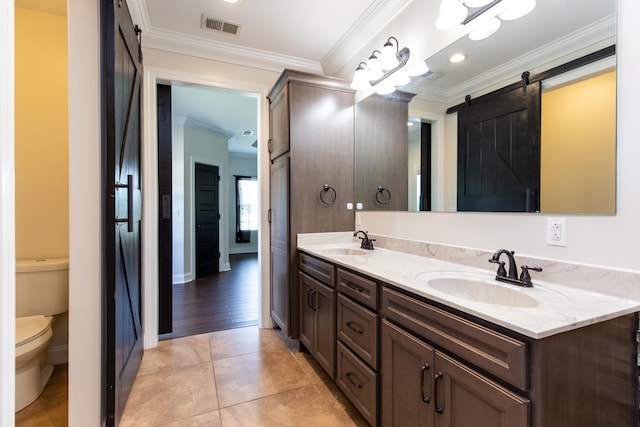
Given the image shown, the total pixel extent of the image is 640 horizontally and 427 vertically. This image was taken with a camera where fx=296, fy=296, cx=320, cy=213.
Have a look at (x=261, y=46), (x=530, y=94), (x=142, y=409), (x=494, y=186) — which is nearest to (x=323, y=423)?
(x=142, y=409)

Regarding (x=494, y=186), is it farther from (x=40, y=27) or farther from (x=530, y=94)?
(x=40, y=27)

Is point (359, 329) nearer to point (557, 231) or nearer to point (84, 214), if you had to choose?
point (557, 231)

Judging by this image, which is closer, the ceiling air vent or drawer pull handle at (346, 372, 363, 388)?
drawer pull handle at (346, 372, 363, 388)

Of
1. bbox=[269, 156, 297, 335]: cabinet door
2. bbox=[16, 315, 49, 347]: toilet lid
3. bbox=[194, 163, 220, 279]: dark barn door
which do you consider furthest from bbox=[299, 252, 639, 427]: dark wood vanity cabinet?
bbox=[194, 163, 220, 279]: dark barn door

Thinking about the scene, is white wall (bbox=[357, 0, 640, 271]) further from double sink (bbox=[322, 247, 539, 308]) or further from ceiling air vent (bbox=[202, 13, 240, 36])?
ceiling air vent (bbox=[202, 13, 240, 36])

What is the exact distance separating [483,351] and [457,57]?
157cm

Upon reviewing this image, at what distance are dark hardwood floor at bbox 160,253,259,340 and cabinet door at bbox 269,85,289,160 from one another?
5.64 ft

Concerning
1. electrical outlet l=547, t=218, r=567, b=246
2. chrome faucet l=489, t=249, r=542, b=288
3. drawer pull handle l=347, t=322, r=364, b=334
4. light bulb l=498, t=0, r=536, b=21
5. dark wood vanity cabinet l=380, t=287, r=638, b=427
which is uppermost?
light bulb l=498, t=0, r=536, b=21

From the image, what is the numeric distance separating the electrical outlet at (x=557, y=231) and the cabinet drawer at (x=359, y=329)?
2.68 feet

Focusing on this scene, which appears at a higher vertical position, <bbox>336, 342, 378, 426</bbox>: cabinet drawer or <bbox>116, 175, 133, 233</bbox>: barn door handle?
<bbox>116, 175, 133, 233</bbox>: barn door handle

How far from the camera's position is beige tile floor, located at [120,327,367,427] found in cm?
163

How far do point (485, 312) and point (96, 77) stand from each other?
1.89 m

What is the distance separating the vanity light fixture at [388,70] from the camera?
202 centimetres

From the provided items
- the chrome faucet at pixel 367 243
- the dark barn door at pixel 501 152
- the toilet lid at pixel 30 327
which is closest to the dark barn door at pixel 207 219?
the toilet lid at pixel 30 327
